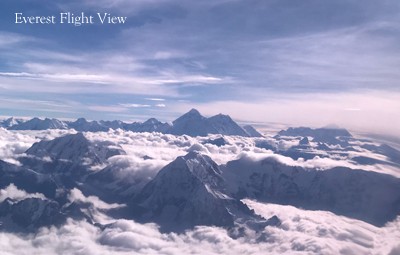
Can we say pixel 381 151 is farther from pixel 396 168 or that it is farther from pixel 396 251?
pixel 396 251

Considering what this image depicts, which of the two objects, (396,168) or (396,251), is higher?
(396,168)

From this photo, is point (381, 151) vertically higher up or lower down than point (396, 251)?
higher up

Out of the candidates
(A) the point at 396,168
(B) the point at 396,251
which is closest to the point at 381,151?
(A) the point at 396,168
